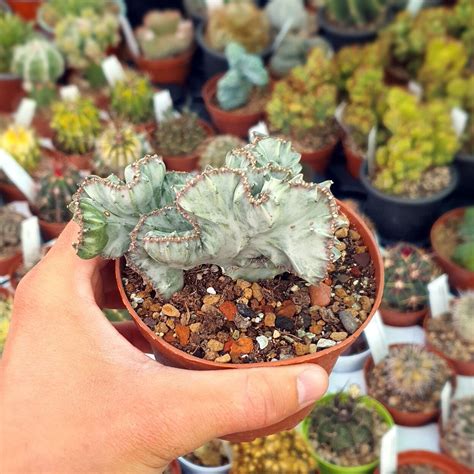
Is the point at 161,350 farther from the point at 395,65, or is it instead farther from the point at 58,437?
the point at 395,65

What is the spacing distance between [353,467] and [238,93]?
2054mm

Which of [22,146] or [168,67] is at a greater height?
[22,146]

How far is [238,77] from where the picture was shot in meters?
3.48

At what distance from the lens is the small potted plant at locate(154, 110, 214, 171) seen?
11.0ft

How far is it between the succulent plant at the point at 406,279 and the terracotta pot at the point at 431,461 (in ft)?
2.09

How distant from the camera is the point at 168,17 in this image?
4.01 meters

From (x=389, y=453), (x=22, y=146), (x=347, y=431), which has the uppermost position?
(x=22, y=146)

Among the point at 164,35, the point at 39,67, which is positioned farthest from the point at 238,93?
the point at 39,67

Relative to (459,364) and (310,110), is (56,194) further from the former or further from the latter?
(459,364)

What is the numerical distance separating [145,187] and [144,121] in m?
Result: 2.36

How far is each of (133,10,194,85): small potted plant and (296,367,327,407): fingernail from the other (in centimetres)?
293

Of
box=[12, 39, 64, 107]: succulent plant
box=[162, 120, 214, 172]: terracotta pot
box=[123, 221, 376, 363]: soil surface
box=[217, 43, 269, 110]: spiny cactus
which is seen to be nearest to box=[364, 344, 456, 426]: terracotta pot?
box=[123, 221, 376, 363]: soil surface

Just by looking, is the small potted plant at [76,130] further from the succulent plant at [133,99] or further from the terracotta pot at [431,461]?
the terracotta pot at [431,461]

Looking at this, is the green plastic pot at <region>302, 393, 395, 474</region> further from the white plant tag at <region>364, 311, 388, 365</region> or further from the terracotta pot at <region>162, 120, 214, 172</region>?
the terracotta pot at <region>162, 120, 214, 172</region>
